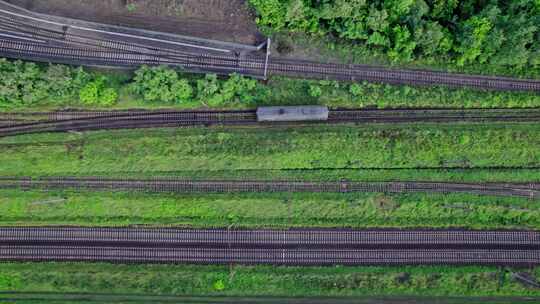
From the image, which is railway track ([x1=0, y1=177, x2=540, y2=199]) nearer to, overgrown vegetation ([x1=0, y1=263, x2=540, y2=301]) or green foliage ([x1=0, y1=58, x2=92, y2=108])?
overgrown vegetation ([x1=0, y1=263, x2=540, y2=301])

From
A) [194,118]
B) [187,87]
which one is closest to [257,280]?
[194,118]

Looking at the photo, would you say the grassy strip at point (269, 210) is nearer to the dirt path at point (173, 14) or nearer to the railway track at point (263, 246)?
the railway track at point (263, 246)

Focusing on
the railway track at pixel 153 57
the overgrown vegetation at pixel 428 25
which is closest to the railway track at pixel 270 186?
the railway track at pixel 153 57

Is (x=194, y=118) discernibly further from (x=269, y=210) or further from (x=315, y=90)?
(x=315, y=90)

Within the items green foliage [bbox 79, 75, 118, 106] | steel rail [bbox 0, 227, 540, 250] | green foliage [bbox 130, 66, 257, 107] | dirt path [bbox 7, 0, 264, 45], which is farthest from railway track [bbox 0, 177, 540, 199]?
dirt path [bbox 7, 0, 264, 45]

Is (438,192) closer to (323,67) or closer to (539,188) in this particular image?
(539,188)
